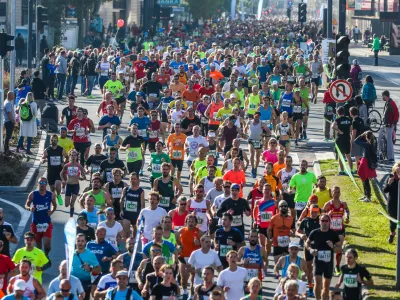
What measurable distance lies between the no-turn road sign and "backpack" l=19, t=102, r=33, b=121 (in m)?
7.89

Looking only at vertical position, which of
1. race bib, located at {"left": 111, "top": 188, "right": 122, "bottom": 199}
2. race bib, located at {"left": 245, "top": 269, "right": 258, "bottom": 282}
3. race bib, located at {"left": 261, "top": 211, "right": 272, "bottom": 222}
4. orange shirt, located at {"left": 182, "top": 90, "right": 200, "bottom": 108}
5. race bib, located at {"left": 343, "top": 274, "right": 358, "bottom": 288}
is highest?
orange shirt, located at {"left": 182, "top": 90, "right": 200, "bottom": 108}

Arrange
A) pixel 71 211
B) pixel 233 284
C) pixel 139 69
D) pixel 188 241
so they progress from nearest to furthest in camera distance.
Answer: pixel 233 284 → pixel 188 241 → pixel 71 211 → pixel 139 69

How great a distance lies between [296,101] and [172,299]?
687 inches

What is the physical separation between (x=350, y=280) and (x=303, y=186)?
18.0 feet

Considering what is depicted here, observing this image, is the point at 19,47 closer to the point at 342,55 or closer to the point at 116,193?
the point at 342,55

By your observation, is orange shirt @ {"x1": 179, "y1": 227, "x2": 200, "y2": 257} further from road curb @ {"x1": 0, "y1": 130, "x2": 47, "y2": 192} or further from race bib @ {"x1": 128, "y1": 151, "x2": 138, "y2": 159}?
road curb @ {"x1": 0, "y1": 130, "x2": 47, "y2": 192}

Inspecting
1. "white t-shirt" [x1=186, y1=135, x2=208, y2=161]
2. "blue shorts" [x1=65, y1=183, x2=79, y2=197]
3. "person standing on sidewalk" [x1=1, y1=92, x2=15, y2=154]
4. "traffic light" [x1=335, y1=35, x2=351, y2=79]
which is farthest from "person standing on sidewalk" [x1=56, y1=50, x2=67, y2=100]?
"blue shorts" [x1=65, y1=183, x2=79, y2=197]

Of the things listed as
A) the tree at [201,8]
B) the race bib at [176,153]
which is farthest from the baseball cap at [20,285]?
the tree at [201,8]

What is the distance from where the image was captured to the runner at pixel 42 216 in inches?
814

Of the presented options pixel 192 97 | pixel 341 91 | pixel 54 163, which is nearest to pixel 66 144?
pixel 54 163

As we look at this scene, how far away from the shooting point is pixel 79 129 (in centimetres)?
2791

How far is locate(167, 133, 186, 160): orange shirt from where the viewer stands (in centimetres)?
2675

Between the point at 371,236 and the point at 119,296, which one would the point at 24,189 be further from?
the point at 119,296

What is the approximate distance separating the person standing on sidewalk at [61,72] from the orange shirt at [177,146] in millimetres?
16373
